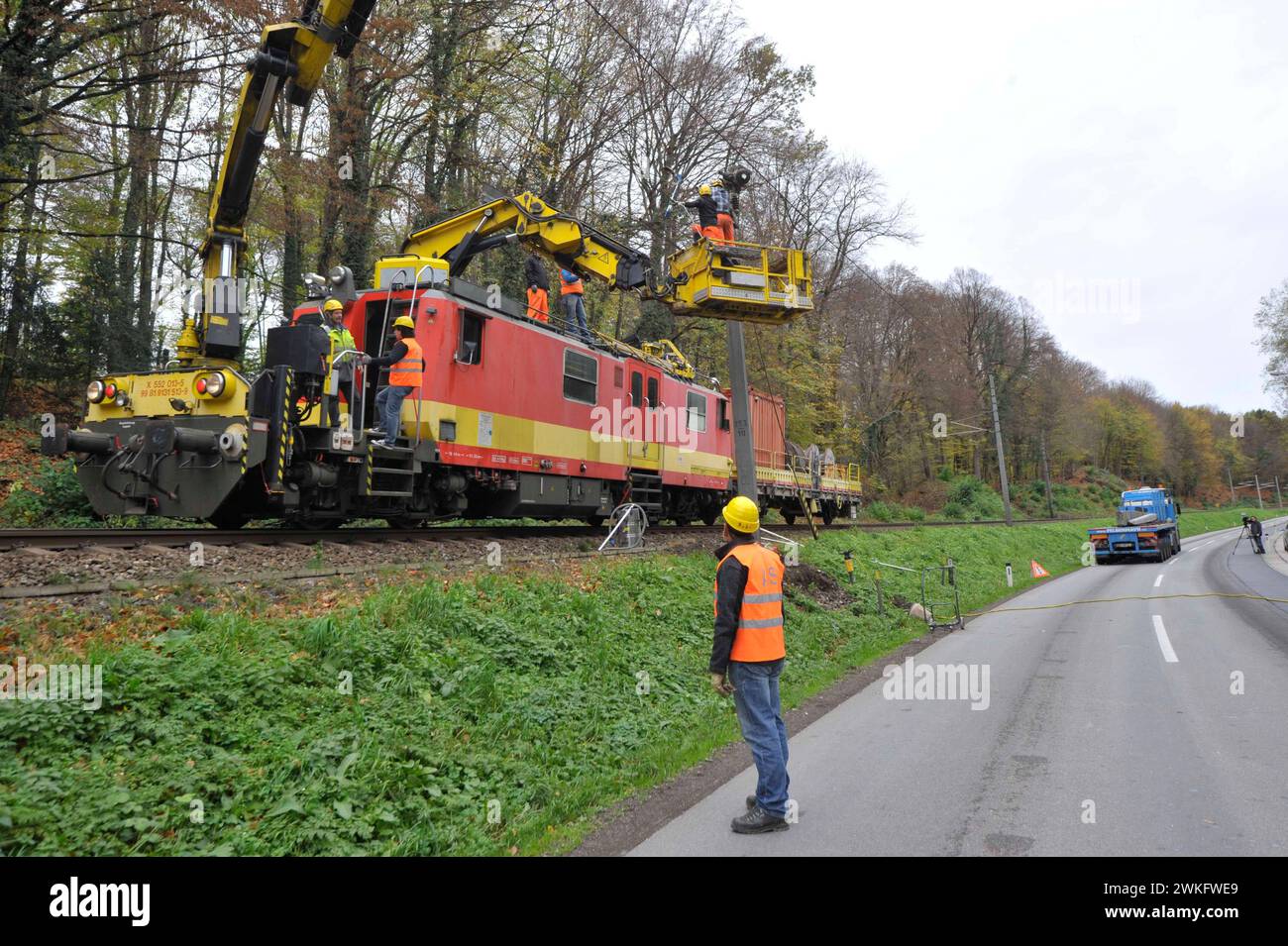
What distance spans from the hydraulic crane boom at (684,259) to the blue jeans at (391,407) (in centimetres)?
256

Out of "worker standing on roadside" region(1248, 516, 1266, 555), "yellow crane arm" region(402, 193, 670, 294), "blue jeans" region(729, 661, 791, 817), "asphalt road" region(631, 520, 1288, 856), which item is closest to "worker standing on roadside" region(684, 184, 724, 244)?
"yellow crane arm" region(402, 193, 670, 294)

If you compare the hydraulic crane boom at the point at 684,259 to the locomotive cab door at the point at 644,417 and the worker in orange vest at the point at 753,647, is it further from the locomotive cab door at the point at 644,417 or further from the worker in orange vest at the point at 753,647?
the worker in orange vest at the point at 753,647

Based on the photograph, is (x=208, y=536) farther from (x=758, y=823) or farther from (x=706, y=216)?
(x=706, y=216)

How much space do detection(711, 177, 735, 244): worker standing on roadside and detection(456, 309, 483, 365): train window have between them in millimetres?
3822

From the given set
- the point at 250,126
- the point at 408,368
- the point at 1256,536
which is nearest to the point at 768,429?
the point at 408,368

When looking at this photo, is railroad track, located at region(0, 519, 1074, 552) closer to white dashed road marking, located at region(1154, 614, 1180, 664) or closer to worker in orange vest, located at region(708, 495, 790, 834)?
worker in orange vest, located at region(708, 495, 790, 834)

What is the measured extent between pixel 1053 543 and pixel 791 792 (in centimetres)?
3202

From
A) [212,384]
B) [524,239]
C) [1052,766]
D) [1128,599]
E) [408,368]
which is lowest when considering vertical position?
[1128,599]

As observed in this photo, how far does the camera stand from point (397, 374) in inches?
361

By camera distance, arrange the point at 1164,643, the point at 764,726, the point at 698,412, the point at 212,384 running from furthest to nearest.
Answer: the point at 698,412 → the point at 1164,643 → the point at 212,384 → the point at 764,726

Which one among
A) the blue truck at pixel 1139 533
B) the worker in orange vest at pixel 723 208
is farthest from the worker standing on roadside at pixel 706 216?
the blue truck at pixel 1139 533

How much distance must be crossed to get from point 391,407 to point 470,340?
173 centimetres
